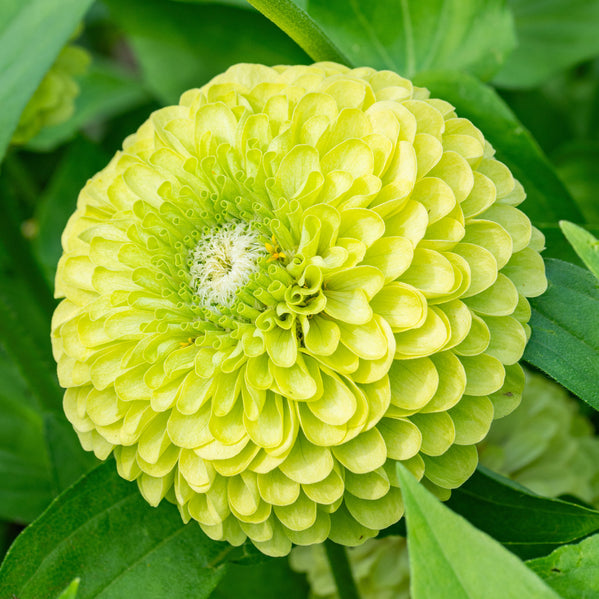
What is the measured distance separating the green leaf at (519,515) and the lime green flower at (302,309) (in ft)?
0.24

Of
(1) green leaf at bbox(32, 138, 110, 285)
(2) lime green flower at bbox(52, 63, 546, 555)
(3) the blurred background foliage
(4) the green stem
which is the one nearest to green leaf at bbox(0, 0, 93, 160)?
(3) the blurred background foliage

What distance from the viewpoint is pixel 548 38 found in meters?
0.95

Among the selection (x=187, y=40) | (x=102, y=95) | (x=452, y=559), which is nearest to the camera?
(x=452, y=559)

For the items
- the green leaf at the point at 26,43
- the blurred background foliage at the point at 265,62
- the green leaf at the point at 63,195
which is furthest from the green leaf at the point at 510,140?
the green leaf at the point at 63,195

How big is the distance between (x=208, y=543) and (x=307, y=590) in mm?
252

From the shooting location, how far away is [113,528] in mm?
547

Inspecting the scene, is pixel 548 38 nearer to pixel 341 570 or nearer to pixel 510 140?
pixel 510 140

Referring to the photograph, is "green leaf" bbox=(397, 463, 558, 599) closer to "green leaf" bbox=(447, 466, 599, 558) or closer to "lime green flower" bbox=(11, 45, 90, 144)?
"green leaf" bbox=(447, 466, 599, 558)

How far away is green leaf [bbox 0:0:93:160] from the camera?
2.09 ft

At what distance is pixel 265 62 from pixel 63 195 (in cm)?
33

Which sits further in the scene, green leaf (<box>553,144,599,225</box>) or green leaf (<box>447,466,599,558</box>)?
green leaf (<box>553,144,599,225</box>)

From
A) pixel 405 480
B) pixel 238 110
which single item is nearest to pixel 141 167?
pixel 238 110

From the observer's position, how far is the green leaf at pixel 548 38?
92cm

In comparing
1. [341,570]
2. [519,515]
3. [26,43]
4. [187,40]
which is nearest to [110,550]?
[341,570]
